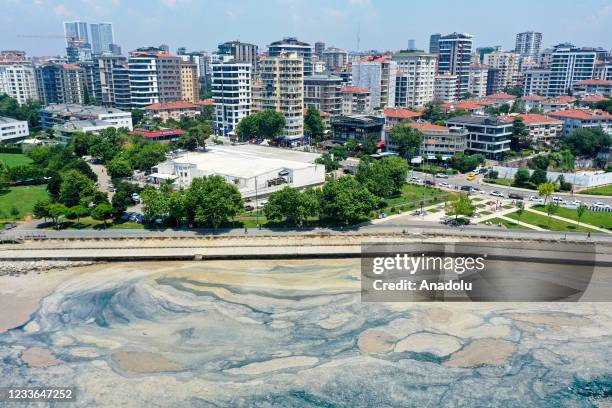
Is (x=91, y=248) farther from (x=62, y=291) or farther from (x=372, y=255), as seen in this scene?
(x=372, y=255)

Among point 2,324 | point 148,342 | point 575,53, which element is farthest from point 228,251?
point 575,53

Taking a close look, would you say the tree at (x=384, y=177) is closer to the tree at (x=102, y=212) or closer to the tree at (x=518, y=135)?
the tree at (x=102, y=212)

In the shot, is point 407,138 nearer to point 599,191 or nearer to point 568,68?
point 599,191

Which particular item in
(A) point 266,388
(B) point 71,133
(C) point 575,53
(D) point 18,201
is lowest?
(A) point 266,388

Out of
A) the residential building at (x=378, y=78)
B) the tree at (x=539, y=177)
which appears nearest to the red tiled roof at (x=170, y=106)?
the residential building at (x=378, y=78)

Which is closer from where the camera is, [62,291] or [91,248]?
[62,291]

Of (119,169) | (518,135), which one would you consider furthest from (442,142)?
(119,169)

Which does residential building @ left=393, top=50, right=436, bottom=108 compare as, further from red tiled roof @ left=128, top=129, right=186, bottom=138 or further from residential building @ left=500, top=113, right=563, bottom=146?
red tiled roof @ left=128, top=129, right=186, bottom=138
